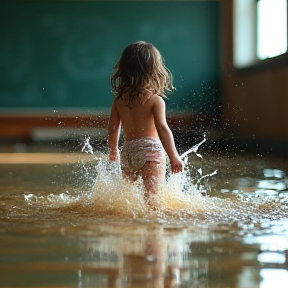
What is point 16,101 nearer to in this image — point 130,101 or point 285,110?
point 285,110

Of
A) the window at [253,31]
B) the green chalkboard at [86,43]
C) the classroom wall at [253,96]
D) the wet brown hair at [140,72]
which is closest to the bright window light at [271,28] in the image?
the window at [253,31]

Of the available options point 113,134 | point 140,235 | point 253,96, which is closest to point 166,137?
point 113,134

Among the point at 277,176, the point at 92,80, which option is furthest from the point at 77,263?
the point at 92,80

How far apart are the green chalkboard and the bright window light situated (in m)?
0.97

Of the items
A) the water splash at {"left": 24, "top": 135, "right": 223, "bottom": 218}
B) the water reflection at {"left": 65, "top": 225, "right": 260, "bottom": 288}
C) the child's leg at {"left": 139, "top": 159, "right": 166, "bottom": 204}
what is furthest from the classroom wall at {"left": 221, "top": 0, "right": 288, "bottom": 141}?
the water reflection at {"left": 65, "top": 225, "right": 260, "bottom": 288}

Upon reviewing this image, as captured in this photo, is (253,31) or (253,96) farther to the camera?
(253,31)

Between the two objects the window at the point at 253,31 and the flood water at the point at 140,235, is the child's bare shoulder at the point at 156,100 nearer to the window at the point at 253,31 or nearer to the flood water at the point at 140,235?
the flood water at the point at 140,235

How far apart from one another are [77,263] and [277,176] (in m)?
2.55

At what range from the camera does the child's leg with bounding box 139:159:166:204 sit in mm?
2598

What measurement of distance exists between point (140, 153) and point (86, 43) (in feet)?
21.6

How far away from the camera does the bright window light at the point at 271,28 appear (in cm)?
696

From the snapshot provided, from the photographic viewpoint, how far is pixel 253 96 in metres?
7.62

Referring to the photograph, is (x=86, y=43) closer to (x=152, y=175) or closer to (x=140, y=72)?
(x=140, y=72)

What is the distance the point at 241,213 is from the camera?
2.49m
